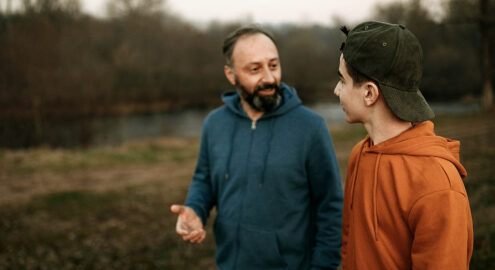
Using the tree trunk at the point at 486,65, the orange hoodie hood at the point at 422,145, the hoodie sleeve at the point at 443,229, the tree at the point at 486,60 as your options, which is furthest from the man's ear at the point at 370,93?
the tree trunk at the point at 486,65

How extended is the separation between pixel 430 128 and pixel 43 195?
352 inches

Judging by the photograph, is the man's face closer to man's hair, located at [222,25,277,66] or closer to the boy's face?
man's hair, located at [222,25,277,66]

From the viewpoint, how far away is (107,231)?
21.0ft

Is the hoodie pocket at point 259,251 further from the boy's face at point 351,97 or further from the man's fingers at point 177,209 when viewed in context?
the boy's face at point 351,97

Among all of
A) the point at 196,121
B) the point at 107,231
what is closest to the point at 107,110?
the point at 196,121

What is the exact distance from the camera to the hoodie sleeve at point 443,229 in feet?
3.97

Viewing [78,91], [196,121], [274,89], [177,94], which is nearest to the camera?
[274,89]

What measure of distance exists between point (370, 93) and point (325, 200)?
0.82 m

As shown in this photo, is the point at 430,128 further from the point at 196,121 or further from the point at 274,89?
the point at 196,121

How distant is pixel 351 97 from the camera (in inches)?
60.3

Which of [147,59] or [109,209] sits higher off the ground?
[147,59]

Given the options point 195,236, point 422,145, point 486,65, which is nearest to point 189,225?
point 195,236

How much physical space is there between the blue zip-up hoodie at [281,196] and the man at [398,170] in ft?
1.54

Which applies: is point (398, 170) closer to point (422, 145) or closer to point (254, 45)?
point (422, 145)
